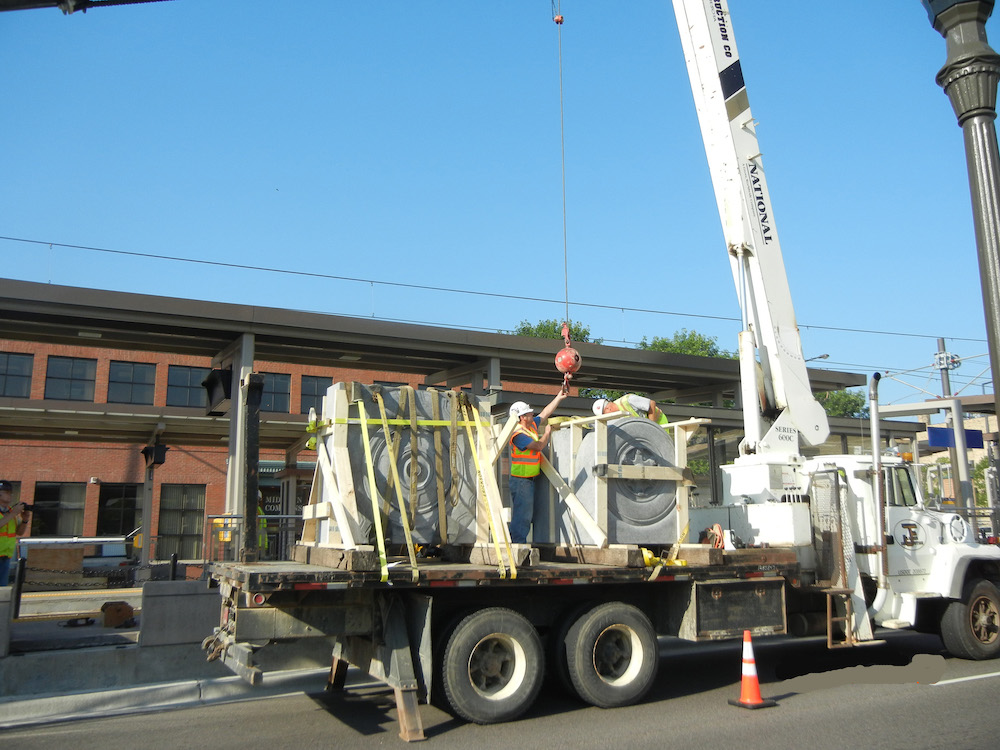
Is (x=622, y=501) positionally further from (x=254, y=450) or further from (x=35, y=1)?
(x=35, y=1)

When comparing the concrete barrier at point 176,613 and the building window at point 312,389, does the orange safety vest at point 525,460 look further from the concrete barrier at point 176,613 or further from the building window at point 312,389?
the building window at point 312,389

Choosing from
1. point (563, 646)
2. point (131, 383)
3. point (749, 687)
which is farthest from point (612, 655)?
point (131, 383)

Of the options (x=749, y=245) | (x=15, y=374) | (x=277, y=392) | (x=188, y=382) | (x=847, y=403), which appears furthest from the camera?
(x=847, y=403)

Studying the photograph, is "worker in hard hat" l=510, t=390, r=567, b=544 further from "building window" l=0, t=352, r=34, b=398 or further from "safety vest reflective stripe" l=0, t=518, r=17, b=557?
"building window" l=0, t=352, r=34, b=398

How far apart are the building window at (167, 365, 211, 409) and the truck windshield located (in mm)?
28021

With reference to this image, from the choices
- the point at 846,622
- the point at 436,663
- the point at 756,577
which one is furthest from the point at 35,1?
the point at 846,622

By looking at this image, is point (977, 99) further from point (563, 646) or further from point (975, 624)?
point (975, 624)

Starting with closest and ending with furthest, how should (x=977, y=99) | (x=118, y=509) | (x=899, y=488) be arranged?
(x=977, y=99) < (x=899, y=488) < (x=118, y=509)

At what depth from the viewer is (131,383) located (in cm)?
3269

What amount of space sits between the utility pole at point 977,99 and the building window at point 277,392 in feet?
108

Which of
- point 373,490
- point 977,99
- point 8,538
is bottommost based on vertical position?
point 8,538

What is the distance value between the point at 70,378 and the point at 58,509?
490 cm

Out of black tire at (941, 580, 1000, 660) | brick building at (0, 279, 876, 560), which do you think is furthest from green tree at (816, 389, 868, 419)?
black tire at (941, 580, 1000, 660)

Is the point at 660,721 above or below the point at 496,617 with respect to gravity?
below
